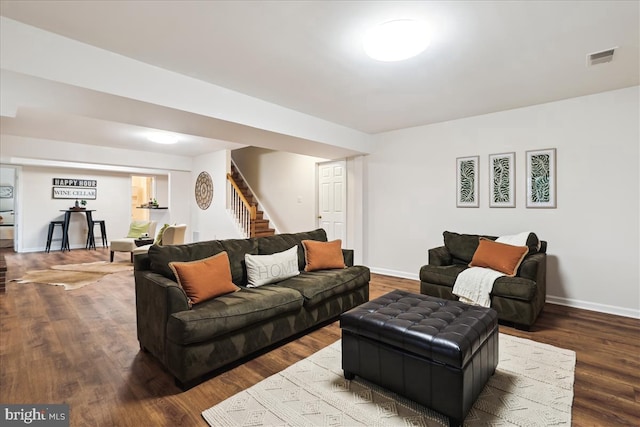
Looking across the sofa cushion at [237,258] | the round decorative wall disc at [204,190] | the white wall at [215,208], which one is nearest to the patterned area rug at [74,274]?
Answer: the white wall at [215,208]

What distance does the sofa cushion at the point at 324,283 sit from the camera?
2858 millimetres

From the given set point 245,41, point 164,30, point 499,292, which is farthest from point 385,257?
point 164,30

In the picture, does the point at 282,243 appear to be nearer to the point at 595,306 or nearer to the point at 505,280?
the point at 505,280

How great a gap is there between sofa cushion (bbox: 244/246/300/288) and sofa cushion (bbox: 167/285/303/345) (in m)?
0.16

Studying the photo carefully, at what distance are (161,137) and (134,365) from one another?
4.32 meters

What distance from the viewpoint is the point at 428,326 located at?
6.11 ft

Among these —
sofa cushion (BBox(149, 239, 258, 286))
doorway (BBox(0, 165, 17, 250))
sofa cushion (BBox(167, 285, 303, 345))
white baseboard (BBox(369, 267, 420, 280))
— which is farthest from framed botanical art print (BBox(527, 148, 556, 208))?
doorway (BBox(0, 165, 17, 250))

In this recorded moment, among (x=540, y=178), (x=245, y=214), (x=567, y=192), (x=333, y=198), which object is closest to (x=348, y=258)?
(x=333, y=198)

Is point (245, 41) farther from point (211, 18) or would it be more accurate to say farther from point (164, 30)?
point (164, 30)

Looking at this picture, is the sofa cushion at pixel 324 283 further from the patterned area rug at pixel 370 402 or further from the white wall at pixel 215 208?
the white wall at pixel 215 208

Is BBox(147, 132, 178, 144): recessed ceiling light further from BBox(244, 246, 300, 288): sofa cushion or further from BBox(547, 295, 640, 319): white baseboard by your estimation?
BBox(547, 295, 640, 319): white baseboard

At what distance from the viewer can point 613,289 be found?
3.49 m

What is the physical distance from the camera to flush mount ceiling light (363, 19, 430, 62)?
2121mm

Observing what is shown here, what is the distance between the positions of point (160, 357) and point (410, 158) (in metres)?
4.28
